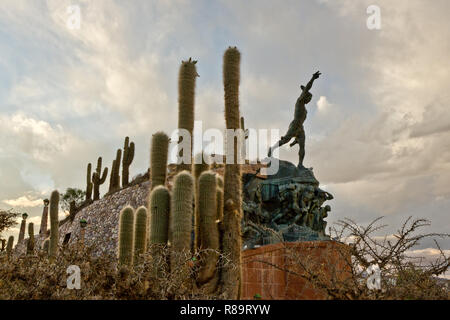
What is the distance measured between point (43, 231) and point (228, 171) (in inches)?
1149

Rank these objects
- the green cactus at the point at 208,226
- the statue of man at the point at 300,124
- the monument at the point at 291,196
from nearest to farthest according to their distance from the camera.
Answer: the green cactus at the point at 208,226 < the monument at the point at 291,196 < the statue of man at the point at 300,124

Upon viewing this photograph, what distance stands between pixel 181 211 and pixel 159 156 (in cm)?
224

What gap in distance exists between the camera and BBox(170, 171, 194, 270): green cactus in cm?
736

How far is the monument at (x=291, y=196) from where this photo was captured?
46.6ft

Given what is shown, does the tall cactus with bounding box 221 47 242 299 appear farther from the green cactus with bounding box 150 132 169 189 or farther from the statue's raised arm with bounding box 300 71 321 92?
the statue's raised arm with bounding box 300 71 321 92

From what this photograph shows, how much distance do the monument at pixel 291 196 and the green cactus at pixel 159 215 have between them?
18.7ft

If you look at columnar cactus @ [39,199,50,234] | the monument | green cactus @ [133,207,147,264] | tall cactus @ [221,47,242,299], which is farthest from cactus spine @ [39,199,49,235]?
tall cactus @ [221,47,242,299]

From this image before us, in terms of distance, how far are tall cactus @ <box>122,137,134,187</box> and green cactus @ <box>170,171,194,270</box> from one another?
20111 millimetres

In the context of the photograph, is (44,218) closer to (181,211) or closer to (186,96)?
(186,96)

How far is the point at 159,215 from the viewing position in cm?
800

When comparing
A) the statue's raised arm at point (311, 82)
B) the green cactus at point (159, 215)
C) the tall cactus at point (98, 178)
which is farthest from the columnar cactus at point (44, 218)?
the green cactus at point (159, 215)

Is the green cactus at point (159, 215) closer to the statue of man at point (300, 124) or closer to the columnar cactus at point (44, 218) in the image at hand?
the statue of man at point (300, 124)

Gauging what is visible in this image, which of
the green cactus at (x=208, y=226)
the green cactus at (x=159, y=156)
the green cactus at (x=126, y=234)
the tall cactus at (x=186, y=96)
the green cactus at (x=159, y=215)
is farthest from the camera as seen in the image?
the green cactus at (x=159, y=156)

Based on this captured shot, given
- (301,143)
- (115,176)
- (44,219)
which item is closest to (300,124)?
(301,143)
